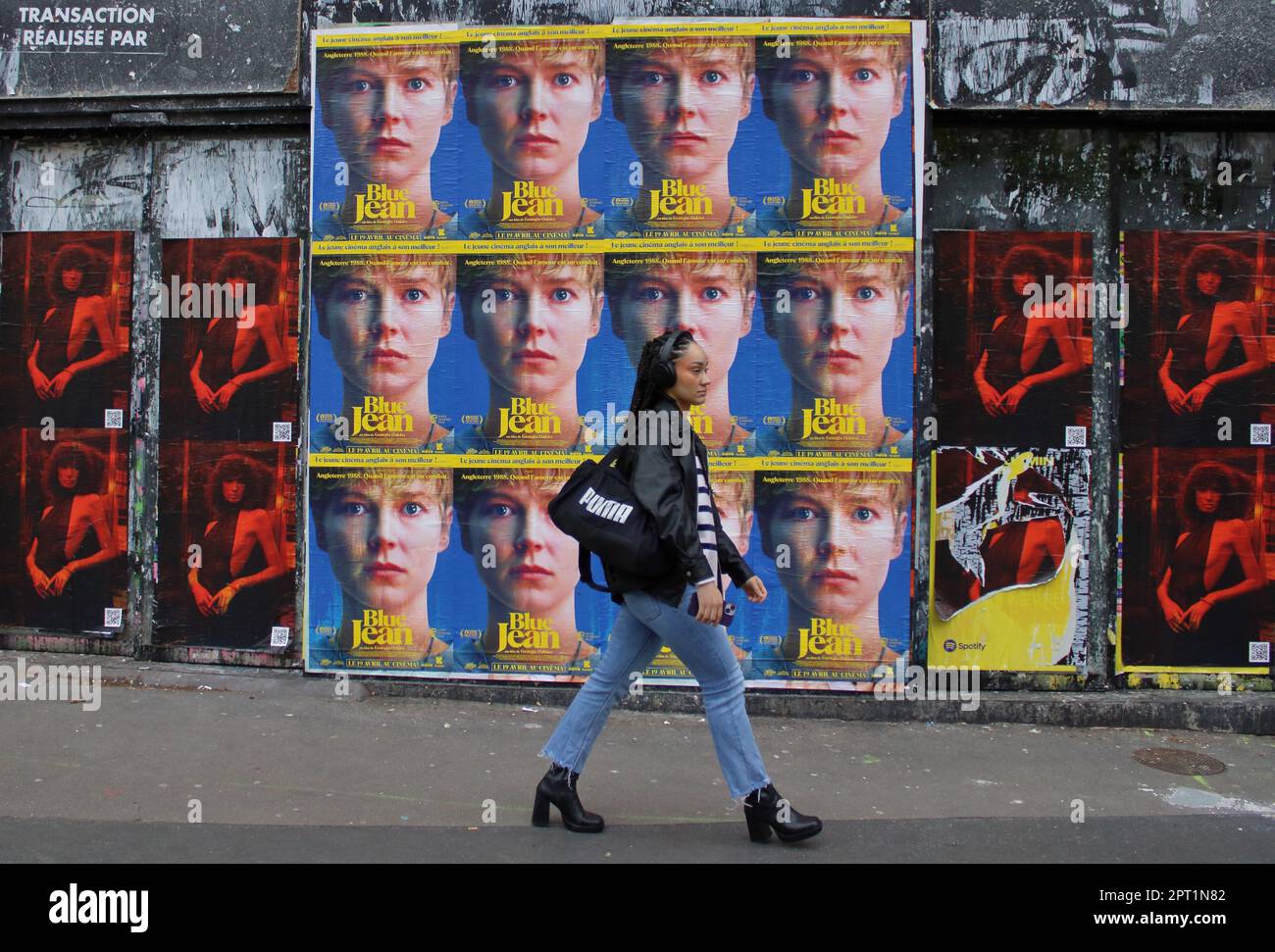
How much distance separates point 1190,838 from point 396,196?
542 cm

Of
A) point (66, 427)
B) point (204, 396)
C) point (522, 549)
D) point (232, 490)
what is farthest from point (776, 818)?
point (66, 427)

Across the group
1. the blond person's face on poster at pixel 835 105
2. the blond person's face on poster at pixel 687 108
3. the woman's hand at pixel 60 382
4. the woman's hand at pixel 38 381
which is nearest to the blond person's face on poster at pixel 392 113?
the blond person's face on poster at pixel 687 108

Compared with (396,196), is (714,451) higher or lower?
lower

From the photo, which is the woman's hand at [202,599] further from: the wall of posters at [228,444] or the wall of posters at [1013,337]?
the wall of posters at [1013,337]

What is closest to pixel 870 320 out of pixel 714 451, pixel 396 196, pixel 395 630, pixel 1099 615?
pixel 714 451

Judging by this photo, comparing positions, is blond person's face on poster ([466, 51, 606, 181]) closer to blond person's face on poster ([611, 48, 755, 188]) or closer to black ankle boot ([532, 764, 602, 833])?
blond person's face on poster ([611, 48, 755, 188])

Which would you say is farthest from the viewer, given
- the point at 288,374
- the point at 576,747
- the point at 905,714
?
the point at 288,374

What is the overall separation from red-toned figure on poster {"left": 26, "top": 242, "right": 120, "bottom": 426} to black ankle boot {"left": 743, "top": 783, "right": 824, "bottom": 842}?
5030mm

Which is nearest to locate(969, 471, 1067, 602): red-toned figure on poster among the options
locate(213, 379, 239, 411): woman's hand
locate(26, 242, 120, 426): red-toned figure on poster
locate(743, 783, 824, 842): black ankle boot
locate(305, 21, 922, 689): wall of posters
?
locate(305, 21, 922, 689): wall of posters

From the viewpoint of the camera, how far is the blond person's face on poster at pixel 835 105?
6.54 metres

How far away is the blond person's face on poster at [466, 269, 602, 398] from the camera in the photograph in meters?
6.70

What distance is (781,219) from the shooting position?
660 cm

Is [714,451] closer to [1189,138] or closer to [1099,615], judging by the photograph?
[1099,615]

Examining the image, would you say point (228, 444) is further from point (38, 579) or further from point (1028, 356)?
point (1028, 356)
